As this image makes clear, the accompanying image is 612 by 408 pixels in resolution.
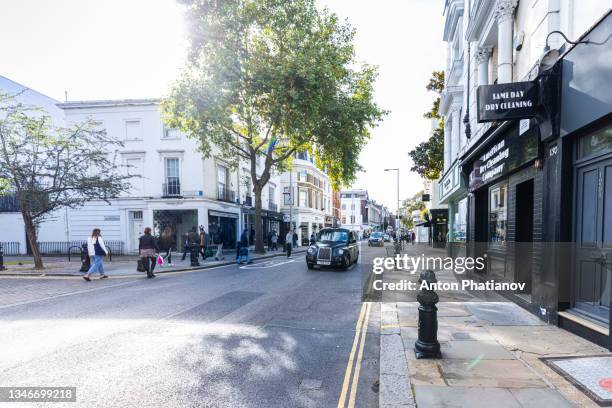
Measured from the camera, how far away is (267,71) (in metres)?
17.5

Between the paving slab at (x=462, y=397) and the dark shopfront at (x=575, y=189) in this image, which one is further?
the dark shopfront at (x=575, y=189)

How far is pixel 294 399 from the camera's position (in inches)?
131

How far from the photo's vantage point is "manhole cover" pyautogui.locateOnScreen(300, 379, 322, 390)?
3.58 meters

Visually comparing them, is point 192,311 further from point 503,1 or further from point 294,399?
point 503,1

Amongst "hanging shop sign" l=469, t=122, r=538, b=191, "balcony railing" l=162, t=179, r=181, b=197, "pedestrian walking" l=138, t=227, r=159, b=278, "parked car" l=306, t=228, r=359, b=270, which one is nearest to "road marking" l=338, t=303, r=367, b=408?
"hanging shop sign" l=469, t=122, r=538, b=191

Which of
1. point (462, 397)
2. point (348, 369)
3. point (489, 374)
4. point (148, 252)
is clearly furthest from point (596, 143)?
point (148, 252)

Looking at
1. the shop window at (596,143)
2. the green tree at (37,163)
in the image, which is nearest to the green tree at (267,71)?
the green tree at (37,163)

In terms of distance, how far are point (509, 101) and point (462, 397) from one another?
5.43m

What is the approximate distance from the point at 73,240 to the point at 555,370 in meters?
27.9

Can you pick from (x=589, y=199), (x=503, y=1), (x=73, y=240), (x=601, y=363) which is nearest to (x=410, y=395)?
(x=601, y=363)

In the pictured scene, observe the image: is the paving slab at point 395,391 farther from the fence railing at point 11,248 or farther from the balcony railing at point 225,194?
the fence railing at point 11,248

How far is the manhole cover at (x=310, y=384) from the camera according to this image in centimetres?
358

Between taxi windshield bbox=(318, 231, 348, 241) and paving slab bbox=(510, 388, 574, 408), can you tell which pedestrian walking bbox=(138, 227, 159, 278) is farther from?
paving slab bbox=(510, 388, 574, 408)

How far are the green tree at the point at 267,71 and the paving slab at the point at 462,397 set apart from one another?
51.7ft
